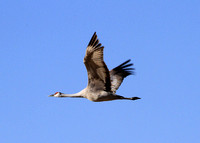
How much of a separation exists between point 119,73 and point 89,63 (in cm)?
421

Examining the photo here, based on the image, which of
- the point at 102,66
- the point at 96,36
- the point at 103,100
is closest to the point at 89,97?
the point at 103,100

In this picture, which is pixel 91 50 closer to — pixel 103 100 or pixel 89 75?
pixel 89 75

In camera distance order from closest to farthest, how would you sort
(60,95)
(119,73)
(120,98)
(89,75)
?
(89,75) → (120,98) → (60,95) → (119,73)

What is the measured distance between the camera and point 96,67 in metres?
13.0

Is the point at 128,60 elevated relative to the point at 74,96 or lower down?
elevated

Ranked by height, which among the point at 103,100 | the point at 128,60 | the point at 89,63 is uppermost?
the point at 128,60

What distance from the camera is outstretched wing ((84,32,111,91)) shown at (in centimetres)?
1231

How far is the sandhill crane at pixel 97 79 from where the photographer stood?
1236cm

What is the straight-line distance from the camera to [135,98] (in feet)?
50.2

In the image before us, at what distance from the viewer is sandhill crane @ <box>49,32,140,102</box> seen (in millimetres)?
12359

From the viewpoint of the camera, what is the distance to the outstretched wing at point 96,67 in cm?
1231

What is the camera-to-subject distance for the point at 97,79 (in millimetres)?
13680

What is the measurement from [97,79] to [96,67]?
84cm

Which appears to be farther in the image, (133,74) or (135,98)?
(133,74)
